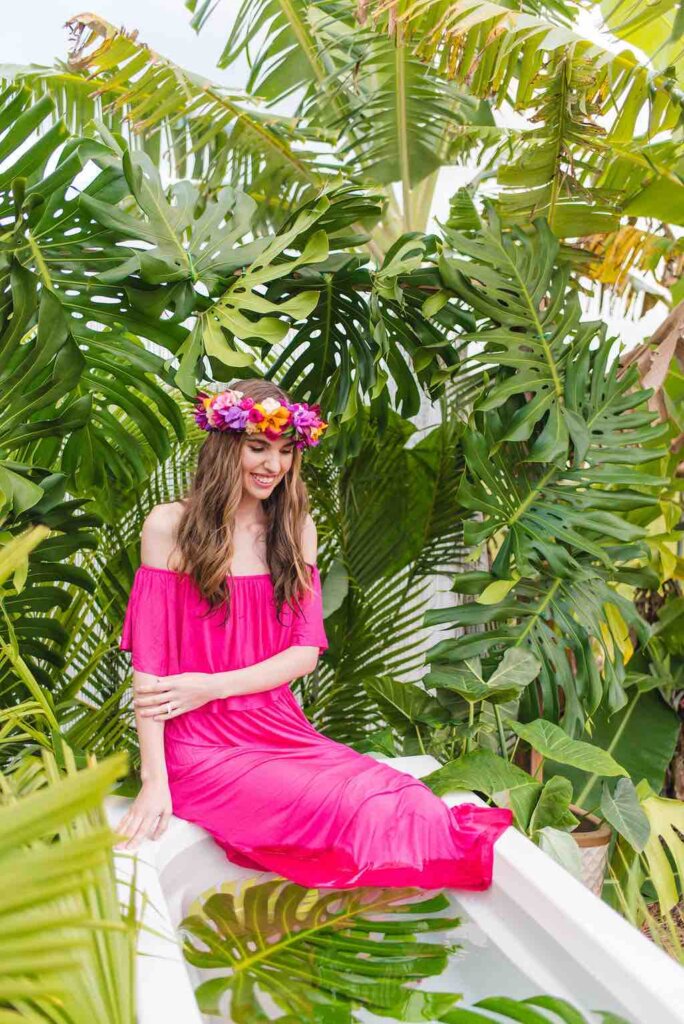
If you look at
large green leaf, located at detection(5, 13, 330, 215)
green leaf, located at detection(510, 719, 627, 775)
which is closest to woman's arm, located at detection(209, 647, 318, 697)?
green leaf, located at detection(510, 719, 627, 775)

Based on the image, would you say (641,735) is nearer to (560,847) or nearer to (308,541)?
(560,847)

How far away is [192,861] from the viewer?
216 centimetres

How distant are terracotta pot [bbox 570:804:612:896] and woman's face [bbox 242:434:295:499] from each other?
138cm

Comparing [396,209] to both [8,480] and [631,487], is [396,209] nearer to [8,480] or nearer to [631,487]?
[631,487]

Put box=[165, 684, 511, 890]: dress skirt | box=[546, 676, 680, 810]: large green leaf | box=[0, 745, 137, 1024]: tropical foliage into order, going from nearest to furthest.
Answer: box=[0, 745, 137, 1024]: tropical foliage
box=[165, 684, 511, 890]: dress skirt
box=[546, 676, 680, 810]: large green leaf

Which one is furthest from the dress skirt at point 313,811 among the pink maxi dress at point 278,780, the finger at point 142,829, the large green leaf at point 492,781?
the large green leaf at point 492,781

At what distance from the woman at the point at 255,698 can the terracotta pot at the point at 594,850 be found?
0.71m

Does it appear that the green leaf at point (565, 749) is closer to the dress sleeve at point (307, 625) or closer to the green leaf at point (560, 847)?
the green leaf at point (560, 847)

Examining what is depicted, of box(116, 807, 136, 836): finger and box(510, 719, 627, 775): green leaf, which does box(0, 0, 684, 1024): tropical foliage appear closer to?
box(510, 719, 627, 775): green leaf

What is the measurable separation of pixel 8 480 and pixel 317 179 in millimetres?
2486

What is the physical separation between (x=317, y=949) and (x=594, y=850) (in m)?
1.32

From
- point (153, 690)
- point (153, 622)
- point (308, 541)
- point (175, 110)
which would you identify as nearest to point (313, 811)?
point (153, 690)

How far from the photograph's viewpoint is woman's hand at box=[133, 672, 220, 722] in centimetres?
222

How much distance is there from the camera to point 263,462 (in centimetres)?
232
